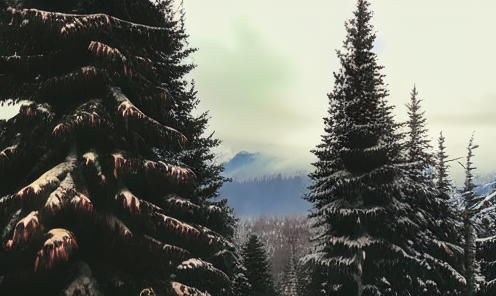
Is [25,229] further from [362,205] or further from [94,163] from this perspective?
[362,205]

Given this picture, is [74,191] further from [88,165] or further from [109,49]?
[109,49]

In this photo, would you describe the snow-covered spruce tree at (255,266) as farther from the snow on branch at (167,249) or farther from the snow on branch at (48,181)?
the snow on branch at (48,181)

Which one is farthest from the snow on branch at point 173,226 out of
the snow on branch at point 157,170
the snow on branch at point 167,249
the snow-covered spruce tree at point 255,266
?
the snow-covered spruce tree at point 255,266

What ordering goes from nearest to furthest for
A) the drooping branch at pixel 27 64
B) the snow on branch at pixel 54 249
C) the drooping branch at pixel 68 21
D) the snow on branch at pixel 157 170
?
1. the snow on branch at pixel 54 249
2. the snow on branch at pixel 157 170
3. the drooping branch at pixel 68 21
4. the drooping branch at pixel 27 64

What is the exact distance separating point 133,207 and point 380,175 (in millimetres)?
12766

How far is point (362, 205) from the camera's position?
18.9 m

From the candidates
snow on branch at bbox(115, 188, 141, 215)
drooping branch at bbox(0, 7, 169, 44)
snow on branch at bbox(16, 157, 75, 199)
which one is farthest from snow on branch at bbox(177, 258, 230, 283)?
drooping branch at bbox(0, 7, 169, 44)

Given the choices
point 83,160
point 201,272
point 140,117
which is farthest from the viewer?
point 201,272

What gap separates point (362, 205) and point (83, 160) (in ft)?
44.1

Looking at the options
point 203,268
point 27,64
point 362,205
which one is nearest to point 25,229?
point 27,64

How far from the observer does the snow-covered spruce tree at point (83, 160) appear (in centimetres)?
769

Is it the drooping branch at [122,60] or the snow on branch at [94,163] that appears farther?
the drooping branch at [122,60]

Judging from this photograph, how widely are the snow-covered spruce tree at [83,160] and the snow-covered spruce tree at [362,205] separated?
10942 mm

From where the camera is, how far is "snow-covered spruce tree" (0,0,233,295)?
7.69 meters
